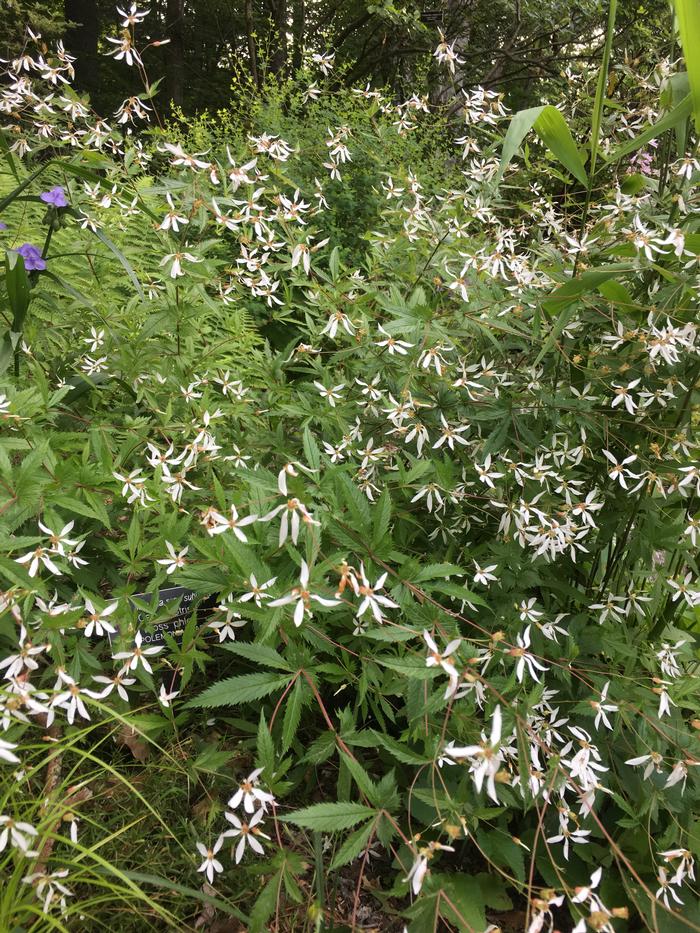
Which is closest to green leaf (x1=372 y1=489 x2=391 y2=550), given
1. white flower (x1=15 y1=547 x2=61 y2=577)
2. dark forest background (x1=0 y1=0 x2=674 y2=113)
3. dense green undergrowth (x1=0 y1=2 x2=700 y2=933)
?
dense green undergrowth (x1=0 y1=2 x2=700 y2=933)

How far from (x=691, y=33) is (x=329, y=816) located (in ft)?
4.25

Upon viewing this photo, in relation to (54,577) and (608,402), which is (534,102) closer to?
(608,402)

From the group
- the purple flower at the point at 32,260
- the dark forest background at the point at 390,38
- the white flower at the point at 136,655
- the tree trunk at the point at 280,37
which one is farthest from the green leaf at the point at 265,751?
the tree trunk at the point at 280,37

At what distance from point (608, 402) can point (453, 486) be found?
0.41m

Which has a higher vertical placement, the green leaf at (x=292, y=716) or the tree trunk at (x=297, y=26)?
the tree trunk at (x=297, y=26)

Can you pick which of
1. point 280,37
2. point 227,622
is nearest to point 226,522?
point 227,622

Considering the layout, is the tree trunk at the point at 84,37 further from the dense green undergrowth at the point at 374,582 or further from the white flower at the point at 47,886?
the white flower at the point at 47,886

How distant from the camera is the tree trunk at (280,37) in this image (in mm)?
6932

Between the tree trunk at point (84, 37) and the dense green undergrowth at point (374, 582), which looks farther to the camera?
the tree trunk at point (84, 37)

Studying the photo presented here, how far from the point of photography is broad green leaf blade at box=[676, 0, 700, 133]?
0.99 m

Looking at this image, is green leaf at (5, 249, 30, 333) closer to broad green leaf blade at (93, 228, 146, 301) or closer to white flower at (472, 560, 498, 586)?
broad green leaf blade at (93, 228, 146, 301)

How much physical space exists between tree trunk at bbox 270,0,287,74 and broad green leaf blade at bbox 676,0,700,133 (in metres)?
6.84

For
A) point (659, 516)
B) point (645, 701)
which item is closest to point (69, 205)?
point (659, 516)

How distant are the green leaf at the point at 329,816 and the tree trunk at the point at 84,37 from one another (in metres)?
7.45
